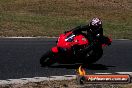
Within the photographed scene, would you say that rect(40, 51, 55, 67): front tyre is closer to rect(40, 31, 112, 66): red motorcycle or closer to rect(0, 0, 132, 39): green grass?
rect(40, 31, 112, 66): red motorcycle

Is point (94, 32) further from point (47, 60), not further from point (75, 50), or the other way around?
point (47, 60)

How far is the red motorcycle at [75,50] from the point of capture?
14008 mm

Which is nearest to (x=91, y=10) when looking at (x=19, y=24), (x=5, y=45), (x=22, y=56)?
(x=19, y=24)

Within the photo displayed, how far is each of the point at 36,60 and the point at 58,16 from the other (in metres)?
16.1

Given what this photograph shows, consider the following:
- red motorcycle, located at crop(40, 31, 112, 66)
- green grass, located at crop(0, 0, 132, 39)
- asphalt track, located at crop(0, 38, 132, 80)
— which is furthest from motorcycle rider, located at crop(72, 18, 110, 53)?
green grass, located at crop(0, 0, 132, 39)

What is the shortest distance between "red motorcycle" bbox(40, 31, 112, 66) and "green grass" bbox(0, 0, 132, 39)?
27.4ft

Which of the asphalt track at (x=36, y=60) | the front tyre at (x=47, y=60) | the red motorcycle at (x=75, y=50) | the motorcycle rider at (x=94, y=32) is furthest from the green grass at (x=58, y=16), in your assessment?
the motorcycle rider at (x=94, y=32)

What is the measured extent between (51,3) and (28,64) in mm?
22357

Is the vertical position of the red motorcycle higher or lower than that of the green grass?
higher

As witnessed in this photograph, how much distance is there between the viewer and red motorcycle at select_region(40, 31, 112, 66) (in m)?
14.0

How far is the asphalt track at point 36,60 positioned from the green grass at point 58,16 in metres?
3.22

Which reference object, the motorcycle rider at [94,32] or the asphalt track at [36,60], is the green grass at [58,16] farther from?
the motorcycle rider at [94,32]

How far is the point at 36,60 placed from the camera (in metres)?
15.3

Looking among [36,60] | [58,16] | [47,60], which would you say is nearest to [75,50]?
[47,60]
